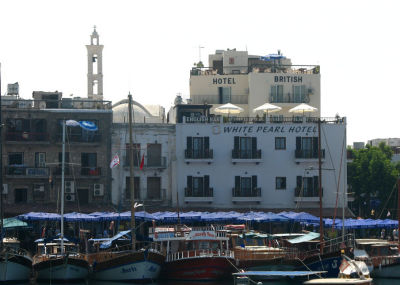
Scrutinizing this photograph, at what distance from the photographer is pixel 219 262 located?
5466cm

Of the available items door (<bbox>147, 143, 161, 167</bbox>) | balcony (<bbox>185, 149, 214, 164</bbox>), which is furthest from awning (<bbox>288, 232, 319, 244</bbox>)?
door (<bbox>147, 143, 161, 167</bbox>)

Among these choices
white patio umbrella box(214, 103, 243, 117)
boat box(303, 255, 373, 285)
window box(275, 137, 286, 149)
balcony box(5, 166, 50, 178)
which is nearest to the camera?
boat box(303, 255, 373, 285)

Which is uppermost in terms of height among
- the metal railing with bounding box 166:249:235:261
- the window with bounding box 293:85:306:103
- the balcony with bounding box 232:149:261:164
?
the window with bounding box 293:85:306:103

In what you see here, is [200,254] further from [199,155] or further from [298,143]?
[298,143]

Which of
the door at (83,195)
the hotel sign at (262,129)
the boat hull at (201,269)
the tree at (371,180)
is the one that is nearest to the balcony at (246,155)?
the hotel sign at (262,129)

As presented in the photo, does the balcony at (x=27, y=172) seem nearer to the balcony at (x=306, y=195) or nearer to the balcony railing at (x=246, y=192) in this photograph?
the balcony railing at (x=246, y=192)

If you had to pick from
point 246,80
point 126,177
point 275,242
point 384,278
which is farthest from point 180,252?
point 246,80

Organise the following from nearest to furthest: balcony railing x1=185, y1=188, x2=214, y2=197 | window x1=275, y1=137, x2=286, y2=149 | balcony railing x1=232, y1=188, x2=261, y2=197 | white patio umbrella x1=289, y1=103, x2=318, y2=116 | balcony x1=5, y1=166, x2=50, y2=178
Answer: balcony x1=5, y1=166, x2=50, y2=178 < balcony railing x1=185, y1=188, x2=214, y2=197 < balcony railing x1=232, y1=188, x2=261, y2=197 < window x1=275, y1=137, x2=286, y2=149 < white patio umbrella x1=289, y1=103, x2=318, y2=116

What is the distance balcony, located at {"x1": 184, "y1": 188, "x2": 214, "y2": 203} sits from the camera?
252ft

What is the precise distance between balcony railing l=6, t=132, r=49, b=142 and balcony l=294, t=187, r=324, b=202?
20870 millimetres

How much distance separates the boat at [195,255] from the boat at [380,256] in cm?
768

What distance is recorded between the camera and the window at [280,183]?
7850cm

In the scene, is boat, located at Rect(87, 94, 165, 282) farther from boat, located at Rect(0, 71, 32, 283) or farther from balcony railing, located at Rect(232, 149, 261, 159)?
balcony railing, located at Rect(232, 149, 261, 159)

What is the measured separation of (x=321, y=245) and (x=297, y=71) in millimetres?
34386
